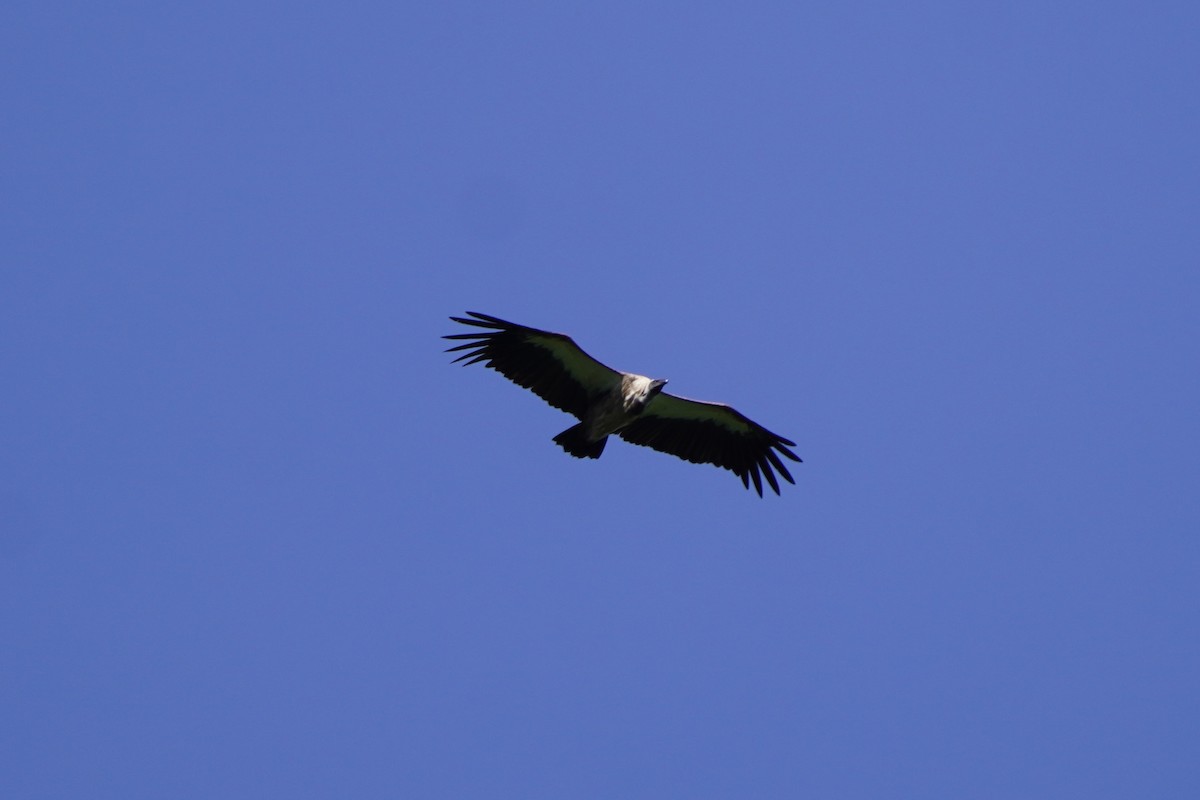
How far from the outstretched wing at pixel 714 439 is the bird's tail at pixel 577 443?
1259 millimetres

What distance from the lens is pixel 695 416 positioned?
22609 mm

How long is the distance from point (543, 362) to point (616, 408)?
1.36 meters

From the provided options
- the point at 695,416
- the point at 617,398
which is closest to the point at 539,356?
the point at 617,398

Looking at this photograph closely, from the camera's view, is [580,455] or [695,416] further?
[695,416]

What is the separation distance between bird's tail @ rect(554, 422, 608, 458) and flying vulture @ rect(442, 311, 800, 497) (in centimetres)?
1

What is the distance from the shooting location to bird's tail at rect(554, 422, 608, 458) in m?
21.2

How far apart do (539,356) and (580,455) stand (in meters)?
1.65

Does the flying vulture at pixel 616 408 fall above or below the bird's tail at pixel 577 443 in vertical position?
above

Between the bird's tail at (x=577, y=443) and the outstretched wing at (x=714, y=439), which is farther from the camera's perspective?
the outstretched wing at (x=714, y=439)

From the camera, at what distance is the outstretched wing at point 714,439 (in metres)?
22.6

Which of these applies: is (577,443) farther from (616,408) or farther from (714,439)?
(714,439)

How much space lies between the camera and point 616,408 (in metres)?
21.3

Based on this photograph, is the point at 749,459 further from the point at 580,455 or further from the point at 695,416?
the point at 580,455

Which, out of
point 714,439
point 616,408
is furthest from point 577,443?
point 714,439
